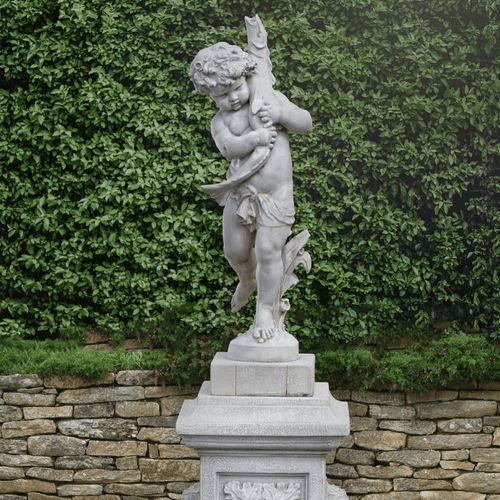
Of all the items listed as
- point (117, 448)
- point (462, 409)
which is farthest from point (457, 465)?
point (117, 448)

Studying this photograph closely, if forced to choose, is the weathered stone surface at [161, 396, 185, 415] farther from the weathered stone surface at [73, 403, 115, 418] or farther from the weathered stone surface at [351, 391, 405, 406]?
the weathered stone surface at [351, 391, 405, 406]

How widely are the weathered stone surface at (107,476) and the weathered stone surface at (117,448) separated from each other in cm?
11

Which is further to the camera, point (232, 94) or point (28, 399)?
point (28, 399)

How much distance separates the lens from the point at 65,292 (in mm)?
6582

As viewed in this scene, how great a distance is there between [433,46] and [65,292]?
9.71 ft

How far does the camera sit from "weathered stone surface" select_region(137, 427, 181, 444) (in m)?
6.36

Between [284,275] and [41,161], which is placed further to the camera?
[41,161]

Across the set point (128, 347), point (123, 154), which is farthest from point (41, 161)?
point (128, 347)

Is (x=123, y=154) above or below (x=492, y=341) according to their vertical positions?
above

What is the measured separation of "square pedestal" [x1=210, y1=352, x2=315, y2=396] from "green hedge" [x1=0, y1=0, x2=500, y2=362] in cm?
209

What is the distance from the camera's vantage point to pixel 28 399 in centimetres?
637

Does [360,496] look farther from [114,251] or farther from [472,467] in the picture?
[114,251]

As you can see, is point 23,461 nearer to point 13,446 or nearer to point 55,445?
point 13,446

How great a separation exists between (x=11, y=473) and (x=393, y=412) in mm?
2517
